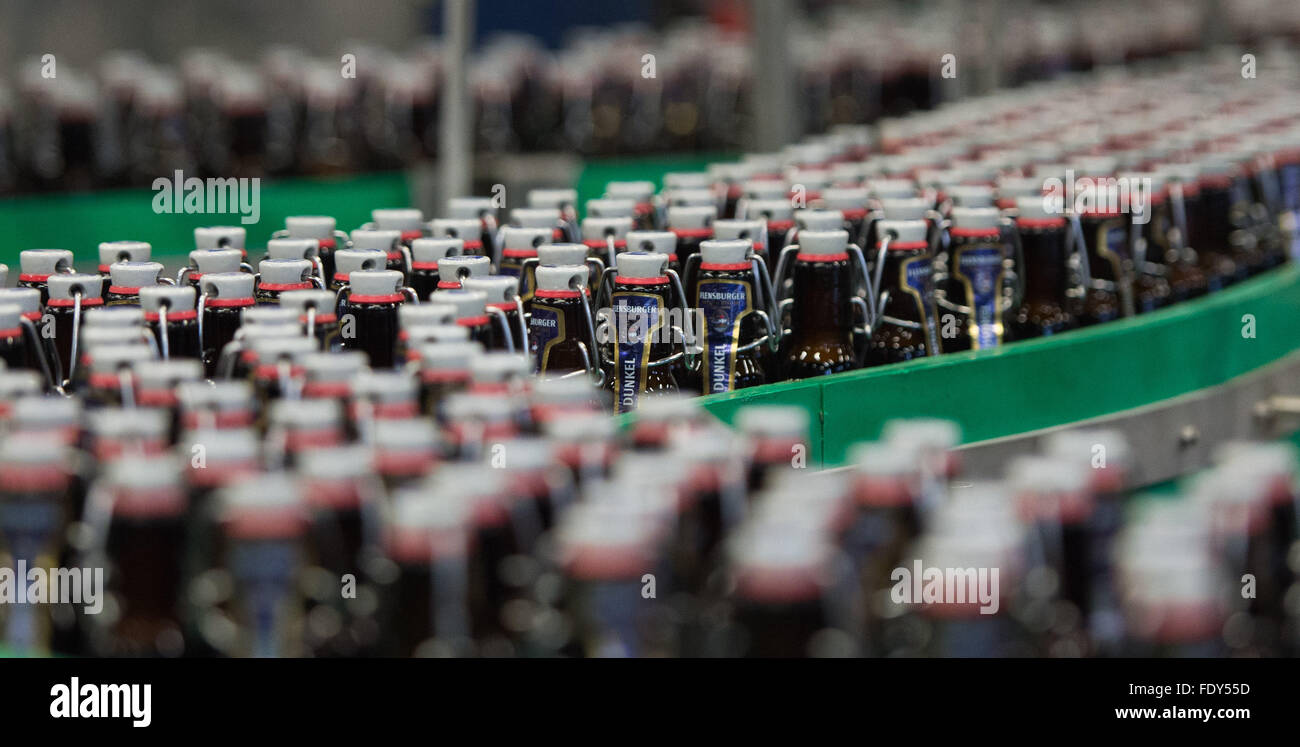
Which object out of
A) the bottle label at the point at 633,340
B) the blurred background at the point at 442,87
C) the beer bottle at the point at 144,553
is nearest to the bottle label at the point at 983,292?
the bottle label at the point at 633,340

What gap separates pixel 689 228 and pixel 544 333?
0.68 metres

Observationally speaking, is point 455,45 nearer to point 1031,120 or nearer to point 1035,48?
point 1031,120

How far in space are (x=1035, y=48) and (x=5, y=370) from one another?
25.5 ft

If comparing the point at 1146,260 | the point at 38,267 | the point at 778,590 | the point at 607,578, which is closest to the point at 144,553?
the point at 607,578

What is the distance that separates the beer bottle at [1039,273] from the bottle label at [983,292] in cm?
15

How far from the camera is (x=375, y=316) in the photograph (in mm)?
2830

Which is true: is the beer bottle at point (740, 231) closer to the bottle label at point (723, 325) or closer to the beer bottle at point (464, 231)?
the bottle label at point (723, 325)

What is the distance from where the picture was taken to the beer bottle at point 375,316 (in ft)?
9.28

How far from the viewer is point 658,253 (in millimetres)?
3100

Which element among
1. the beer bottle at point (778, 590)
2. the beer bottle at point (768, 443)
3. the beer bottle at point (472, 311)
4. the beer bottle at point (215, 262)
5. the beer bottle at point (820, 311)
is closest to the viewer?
the beer bottle at point (778, 590)

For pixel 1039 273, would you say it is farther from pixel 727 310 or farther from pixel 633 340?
pixel 633 340

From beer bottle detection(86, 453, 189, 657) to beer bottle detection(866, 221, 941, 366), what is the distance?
5.72 ft
